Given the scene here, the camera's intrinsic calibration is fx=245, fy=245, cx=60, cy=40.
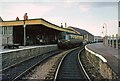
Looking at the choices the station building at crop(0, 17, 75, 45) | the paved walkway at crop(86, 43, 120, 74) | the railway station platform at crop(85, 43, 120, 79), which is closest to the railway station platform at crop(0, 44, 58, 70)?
the railway station platform at crop(85, 43, 120, 79)

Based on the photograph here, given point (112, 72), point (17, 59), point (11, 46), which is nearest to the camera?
point (112, 72)

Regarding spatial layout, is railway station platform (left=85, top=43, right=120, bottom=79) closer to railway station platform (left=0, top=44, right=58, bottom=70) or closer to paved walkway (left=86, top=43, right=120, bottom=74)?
paved walkway (left=86, top=43, right=120, bottom=74)

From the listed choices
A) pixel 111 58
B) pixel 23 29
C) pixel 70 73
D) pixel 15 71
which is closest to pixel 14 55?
pixel 15 71

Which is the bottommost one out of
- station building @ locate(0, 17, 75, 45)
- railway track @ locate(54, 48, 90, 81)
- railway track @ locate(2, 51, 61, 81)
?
railway track @ locate(54, 48, 90, 81)

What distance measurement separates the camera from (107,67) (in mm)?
11969

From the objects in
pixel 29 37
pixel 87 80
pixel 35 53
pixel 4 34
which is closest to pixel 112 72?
pixel 87 80

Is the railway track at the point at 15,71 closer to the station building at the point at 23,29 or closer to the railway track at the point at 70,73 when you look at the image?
the railway track at the point at 70,73

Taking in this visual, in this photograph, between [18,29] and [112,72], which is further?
[18,29]

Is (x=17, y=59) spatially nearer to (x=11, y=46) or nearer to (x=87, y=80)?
(x=87, y=80)

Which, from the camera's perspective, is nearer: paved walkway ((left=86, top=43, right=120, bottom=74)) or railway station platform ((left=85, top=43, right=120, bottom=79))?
railway station platform ((left=85, top=43, right=120, bottom=79))

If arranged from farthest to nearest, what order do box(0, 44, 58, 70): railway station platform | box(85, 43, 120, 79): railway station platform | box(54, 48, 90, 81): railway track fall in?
box(0, 44, 58, 70): railway station platform → box(54, 48, 90, 81): railway track → box(85, 43, 120, 79): railway station platform

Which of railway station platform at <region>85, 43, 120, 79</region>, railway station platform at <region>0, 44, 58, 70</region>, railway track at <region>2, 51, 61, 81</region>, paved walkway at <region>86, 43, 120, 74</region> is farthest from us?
railway station platform at <region>0, 44, 58, 70</region>

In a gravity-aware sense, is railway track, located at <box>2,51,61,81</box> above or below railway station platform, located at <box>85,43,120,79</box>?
below

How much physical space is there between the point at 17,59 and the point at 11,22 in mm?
29745
